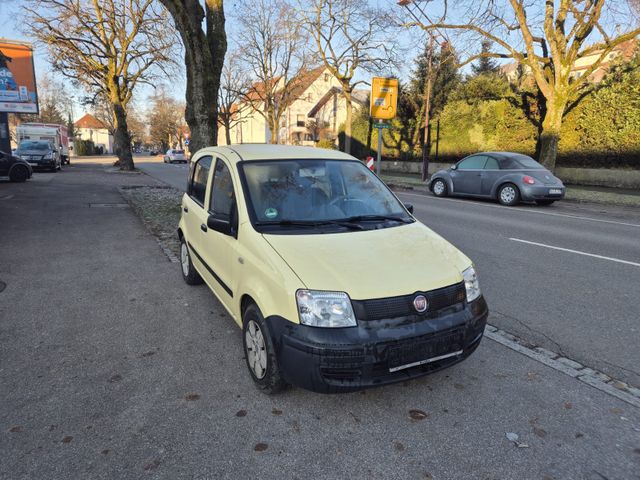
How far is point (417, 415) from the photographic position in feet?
9.42

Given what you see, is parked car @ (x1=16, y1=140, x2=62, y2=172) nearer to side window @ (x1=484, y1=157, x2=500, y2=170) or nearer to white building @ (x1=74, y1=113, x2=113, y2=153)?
side window @ (x1=484, y1=157, x2=500, y2=170)

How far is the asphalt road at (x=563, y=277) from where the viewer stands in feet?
12.9

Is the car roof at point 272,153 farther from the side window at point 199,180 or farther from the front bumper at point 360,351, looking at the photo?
the front bumper at point 360,351

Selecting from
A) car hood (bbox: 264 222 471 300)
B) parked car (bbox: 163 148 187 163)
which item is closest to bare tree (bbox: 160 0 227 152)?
car hood (bbox: 264 222 471 300)

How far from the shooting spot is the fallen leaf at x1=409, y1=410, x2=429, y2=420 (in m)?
2.85

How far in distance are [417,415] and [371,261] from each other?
1.07 metres

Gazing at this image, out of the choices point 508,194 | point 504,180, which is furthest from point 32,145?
point 508,194

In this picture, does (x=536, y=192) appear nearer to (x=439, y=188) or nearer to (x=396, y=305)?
(x=439, y=188)

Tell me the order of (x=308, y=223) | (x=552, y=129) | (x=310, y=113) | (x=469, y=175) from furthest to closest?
(x=310, y=113) → (x=552, y=129) → (x=469, y=175) → (x=308, y=223)

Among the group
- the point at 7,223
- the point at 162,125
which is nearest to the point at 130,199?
the point at 7,223

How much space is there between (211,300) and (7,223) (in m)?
6.94

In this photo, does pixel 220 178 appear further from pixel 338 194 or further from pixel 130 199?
pixel 130 199

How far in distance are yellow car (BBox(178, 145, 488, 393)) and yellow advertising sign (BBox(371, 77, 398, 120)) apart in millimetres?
17624

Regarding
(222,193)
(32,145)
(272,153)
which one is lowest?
(222,193)
